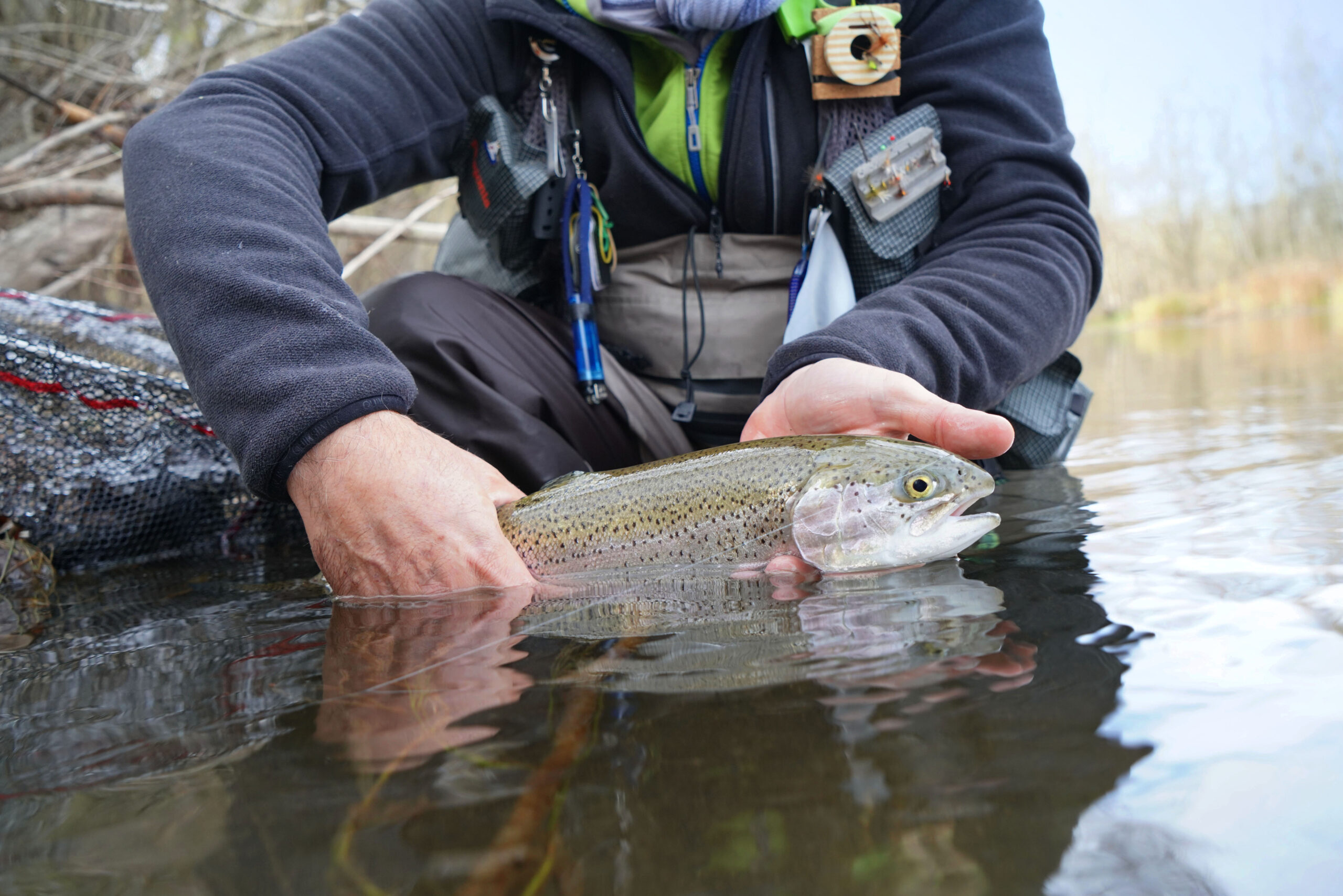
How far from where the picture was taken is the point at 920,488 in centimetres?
203

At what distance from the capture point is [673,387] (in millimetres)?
3309

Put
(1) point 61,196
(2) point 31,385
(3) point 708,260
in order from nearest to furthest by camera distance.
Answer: (2) point 31,385 → (3) point 708,260 → (1) point 61,196

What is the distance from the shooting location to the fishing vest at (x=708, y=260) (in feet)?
9.53

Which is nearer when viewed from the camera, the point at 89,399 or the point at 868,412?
the point at 868,412

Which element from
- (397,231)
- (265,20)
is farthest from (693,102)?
(265,20)

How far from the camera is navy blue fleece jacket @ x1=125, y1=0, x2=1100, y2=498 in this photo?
2107 mm

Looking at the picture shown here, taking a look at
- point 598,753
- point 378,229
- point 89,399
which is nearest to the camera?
point 598,753

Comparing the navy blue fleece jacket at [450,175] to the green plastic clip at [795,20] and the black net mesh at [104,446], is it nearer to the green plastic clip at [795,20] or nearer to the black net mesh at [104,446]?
the green plastic clip at [795,20]

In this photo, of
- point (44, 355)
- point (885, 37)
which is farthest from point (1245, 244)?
point (44, 355)

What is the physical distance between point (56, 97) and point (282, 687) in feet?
22.6

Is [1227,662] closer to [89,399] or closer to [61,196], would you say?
[89,399]

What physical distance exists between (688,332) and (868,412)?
113 cm

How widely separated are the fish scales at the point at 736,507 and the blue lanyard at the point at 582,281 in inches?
35.4

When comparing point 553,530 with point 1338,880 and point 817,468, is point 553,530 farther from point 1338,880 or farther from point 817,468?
point 1338,880
